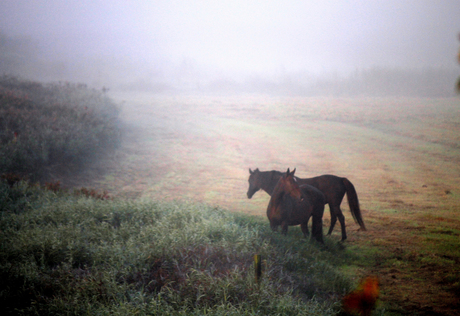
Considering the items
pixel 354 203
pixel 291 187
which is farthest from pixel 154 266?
pixel 354 203

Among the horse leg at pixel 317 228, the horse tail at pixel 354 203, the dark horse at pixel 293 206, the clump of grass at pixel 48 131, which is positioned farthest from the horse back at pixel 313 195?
the clump of grass at pixel 48 131

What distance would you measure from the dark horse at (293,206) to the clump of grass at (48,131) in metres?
7.11

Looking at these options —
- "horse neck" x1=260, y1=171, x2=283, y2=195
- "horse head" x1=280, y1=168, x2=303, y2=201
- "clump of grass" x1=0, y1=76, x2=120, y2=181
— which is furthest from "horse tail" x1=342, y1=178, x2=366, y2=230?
"clump of grass" x1=0, y1=76, x2=120, y2=181

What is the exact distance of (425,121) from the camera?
756 centimetres

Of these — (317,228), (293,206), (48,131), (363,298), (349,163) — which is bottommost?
(363,298)

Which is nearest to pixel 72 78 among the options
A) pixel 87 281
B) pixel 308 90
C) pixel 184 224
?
pixel 308 90

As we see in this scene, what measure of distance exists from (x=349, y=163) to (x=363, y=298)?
4.21 metres

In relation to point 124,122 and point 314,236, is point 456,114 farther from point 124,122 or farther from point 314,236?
point 124,122

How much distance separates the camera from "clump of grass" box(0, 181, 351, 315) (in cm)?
338

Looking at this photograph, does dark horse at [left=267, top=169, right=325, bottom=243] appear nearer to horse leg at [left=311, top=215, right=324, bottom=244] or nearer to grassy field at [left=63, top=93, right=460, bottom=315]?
horse leg at [left=311, top=215, right=324, bottom=244]

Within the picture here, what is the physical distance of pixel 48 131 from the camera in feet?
31.1

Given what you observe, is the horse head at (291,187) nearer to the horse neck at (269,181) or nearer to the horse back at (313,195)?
the horse back at (313,195)

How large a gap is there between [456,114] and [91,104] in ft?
46.4

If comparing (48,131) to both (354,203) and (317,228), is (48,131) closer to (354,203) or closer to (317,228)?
(317,228)
